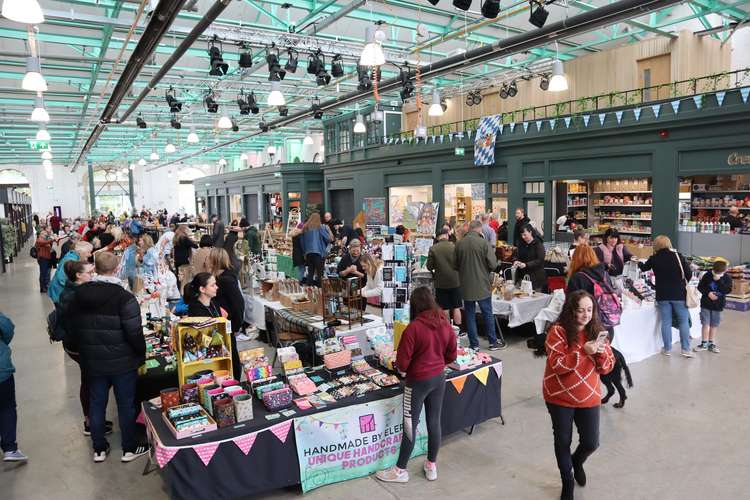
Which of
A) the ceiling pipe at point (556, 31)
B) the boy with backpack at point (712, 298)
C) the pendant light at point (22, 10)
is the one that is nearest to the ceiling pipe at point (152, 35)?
the pendant light at point (22, 10)

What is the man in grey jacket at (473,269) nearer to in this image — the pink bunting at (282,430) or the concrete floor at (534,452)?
the concrete floor at (534,452)

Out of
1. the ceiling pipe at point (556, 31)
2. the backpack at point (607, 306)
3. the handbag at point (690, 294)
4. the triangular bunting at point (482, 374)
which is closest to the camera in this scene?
the triangular bunting at point (482, 374)

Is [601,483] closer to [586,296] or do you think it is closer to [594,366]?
[594,366]

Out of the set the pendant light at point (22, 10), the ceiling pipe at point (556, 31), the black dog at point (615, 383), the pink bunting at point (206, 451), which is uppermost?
the ceiling pipe at point (556, 31)

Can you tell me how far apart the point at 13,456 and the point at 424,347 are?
3.41 meters

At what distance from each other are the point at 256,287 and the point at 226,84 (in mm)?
11137

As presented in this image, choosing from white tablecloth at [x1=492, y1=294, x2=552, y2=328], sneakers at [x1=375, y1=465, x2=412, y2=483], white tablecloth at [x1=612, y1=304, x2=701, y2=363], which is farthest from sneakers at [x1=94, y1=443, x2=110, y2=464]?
white tablecloth at [x1=612, y1=304, x2=701, y2=363]

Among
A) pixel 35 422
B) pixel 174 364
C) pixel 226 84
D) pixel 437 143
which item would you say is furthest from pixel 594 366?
pixel 226 84

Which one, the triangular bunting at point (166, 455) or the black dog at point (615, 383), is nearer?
the triangular bunting at point (166, 455)

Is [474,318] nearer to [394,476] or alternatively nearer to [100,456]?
[394,476]

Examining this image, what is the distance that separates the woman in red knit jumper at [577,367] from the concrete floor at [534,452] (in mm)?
667

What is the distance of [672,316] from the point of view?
621cm

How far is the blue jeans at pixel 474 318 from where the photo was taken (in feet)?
20.9

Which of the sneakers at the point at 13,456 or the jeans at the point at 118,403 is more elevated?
the jeans at the point at 118,403
